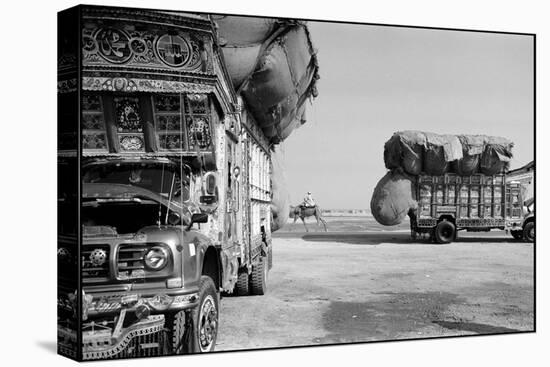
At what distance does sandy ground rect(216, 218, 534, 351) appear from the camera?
23.9 feet

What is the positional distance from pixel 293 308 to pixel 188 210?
2144 mm

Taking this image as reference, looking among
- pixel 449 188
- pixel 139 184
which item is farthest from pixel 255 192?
pixel 449 188

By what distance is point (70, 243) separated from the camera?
5812 mm

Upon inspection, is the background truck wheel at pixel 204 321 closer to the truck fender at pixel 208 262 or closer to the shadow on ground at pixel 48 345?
the truck fender at pixel 208 262

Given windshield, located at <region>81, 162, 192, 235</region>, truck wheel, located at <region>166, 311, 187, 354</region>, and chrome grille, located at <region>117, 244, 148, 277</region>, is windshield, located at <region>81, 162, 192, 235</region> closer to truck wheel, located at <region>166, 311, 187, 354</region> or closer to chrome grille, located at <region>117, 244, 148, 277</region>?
chrome grille, located at <region>117, 244, 148, 277</region>

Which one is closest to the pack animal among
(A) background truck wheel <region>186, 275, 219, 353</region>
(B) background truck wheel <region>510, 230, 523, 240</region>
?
(A) background truck wheel <region>186, 275, 219, 353</region>

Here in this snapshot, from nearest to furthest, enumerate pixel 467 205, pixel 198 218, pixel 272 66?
pixel 198 218 < pixel 272 66 < pixel 467 205

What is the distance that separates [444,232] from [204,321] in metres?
6.81

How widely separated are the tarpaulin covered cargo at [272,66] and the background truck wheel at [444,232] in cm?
352

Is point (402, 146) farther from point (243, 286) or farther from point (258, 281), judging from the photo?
point (243, 286)

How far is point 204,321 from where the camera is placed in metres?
6.09

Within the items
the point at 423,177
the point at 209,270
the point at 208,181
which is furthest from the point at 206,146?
the point at 423,177

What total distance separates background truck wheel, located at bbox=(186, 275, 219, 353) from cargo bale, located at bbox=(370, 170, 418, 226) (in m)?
2.82

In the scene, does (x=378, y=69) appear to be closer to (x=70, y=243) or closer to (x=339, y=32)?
(x=339, y=32)
